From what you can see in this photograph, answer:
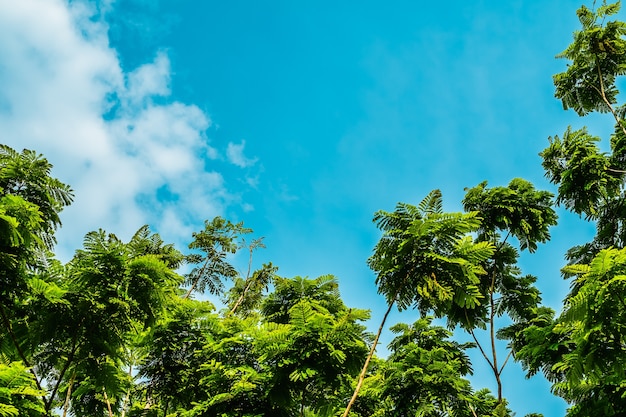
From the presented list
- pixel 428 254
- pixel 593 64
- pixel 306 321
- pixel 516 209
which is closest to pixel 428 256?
pixel 428 254

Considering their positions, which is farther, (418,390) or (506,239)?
(506,239)

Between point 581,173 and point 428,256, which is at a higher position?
point 581,173

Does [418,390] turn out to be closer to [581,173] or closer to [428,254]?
[428,254]

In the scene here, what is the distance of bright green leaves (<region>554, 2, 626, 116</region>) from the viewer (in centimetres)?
1324

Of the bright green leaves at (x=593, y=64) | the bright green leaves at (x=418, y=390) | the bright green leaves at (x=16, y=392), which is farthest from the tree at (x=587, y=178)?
the bright green leaves at (x=16, y=392)

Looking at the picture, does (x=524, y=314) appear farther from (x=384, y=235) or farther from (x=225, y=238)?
(x=225, y=238)

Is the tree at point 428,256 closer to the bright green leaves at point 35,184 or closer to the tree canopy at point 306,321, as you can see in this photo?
the tree canopy at point 306,321

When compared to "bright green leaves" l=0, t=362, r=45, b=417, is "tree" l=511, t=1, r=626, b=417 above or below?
above

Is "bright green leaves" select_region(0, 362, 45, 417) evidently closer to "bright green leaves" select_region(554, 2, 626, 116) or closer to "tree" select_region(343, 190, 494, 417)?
"tree" select_region(343, 190, 494, 417)

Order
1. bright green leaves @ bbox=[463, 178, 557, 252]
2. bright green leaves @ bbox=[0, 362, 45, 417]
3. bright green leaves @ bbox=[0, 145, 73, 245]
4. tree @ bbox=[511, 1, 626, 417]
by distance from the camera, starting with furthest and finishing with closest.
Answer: bright green leaves @ bbox=[463, 178, 557, 252] → tree @ bbox=[511, 1, 626, 417] → bright green leaves @ bbox=[0, 145, 73, 245] → bright green leaves @ bbox=[0, 362, 45, 417]

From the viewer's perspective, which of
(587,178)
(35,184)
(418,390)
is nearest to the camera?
(35,184)

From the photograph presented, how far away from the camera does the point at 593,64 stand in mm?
14125

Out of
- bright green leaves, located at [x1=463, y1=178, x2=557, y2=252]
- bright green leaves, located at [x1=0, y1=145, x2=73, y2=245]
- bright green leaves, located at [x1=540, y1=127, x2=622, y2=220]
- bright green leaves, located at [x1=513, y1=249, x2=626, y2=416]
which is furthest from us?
bright green leaves, located at [x1=463, y1=178, x2=557, y2=252]

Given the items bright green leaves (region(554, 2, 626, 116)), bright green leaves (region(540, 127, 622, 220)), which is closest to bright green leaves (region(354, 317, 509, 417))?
bright green leaves (region(540, 127, 622, 220))
